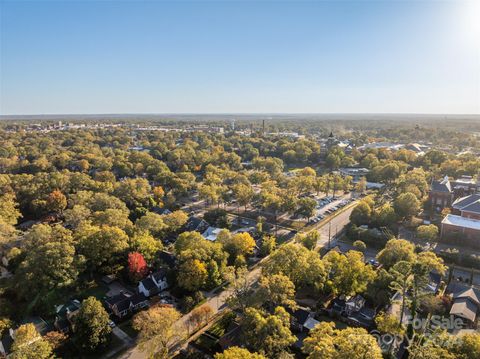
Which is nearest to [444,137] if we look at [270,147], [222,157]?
[270,147]

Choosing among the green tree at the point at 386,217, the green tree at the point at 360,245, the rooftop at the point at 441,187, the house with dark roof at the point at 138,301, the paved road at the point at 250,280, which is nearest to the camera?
the paved road at the point at 250,280

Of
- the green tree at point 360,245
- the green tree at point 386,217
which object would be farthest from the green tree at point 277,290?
the green tree at point 386,217

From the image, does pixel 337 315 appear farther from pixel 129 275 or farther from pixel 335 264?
pixel 129 275

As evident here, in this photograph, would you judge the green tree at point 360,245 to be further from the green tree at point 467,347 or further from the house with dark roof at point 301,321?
the green tree at point 467,347

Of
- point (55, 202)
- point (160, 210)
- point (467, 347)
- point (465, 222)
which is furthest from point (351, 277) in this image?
point (55, 202)

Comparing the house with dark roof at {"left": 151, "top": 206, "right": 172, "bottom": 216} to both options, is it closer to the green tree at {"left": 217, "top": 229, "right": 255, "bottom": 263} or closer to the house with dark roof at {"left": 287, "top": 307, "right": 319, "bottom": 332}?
the green tree at {"left": 217, "top": 229, "right": 255, "bottom": 263}

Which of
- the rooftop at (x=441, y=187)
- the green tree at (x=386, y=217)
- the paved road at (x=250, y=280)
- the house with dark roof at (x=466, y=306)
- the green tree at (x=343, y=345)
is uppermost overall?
the rooftop at (x=441, y=187)

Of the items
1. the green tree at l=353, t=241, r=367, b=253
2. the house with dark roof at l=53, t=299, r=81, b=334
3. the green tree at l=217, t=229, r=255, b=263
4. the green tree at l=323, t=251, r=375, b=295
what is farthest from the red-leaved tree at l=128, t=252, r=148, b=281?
the green tree at l=353, t=241, r=367, b=253

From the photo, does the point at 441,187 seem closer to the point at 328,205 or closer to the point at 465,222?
the point at 465,222

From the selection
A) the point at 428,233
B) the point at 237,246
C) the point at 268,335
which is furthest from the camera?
the point at 428,233
